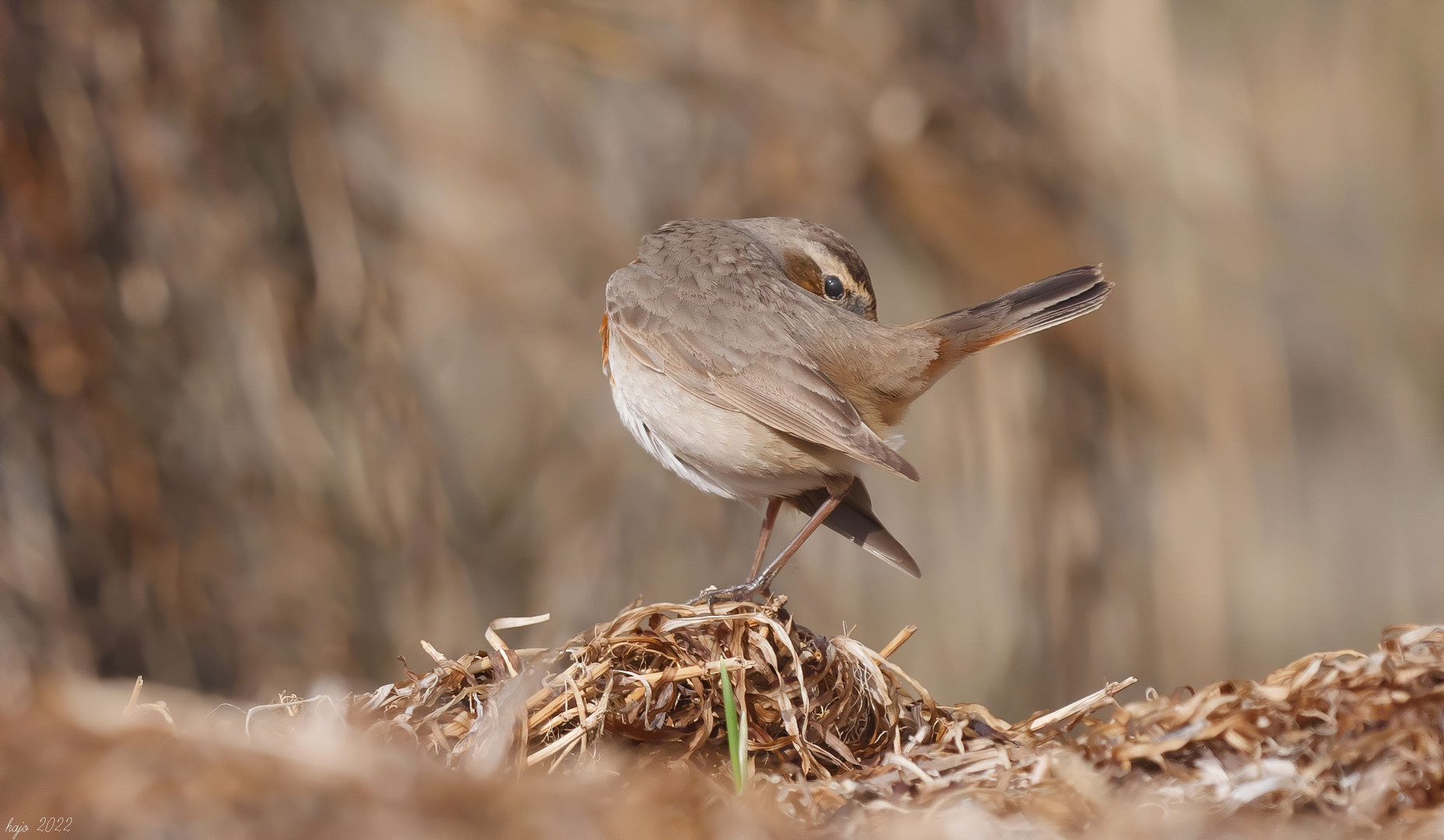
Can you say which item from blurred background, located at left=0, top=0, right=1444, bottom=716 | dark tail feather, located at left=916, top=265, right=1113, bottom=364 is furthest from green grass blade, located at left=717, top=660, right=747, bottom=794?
blurred background, located at left=0, top=0, right=1444, bottom=716

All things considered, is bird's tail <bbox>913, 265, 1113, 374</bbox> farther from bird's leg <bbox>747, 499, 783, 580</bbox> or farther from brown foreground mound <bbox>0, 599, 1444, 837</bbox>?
brown foreground mound <bbox>0, 599, 1444, 837</bbox>

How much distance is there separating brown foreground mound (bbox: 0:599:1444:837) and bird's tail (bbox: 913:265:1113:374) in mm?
914

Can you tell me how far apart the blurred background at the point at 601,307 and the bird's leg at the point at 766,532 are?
141 centimetres

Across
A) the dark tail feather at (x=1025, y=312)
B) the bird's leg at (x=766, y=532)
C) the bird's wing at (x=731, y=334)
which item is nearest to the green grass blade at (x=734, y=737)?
the bird's wing at (x=731, y=334)

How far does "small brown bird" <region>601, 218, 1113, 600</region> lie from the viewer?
205 centimetres

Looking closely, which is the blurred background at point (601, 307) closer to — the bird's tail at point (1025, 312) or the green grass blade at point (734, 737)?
the bird's tail at point (1025, 312)

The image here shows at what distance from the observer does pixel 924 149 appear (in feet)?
12.1

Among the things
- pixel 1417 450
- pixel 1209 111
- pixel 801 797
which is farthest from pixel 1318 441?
pixel 801 797

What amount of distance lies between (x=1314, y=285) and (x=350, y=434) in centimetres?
350

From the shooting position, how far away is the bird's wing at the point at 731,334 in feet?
6.48

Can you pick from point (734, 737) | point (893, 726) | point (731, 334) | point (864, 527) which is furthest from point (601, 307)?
point (734, 737)

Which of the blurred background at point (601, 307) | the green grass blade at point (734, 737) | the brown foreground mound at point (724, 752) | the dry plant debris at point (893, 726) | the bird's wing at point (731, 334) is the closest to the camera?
the brown foreground mound at point (724, 752)

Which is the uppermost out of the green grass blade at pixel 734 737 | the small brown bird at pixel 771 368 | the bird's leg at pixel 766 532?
the small brown bird at pixel 771 368

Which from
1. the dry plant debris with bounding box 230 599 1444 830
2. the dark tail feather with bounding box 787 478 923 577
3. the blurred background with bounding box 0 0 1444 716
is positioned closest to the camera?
the dry plant debris with bounding box 230 599 1444 830
